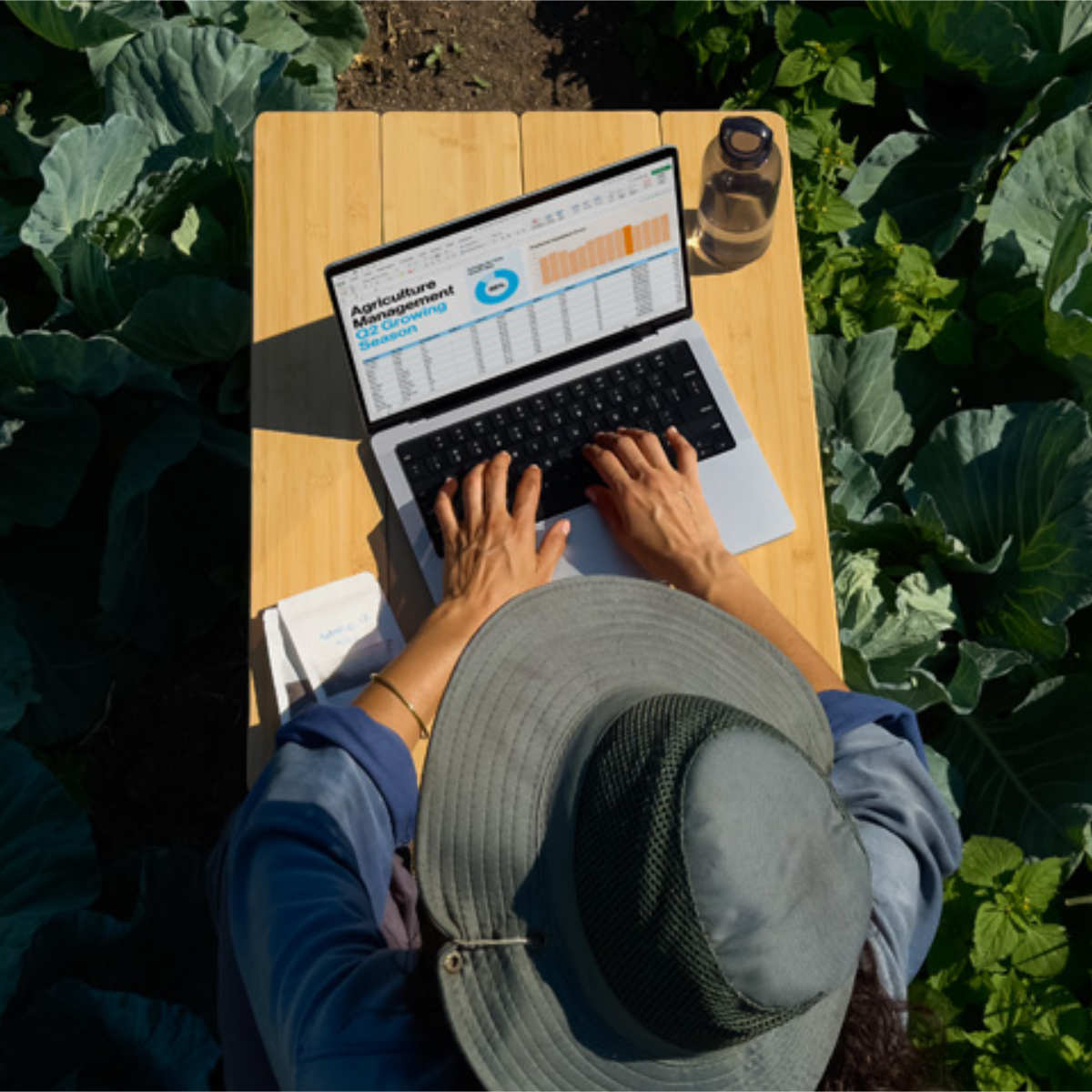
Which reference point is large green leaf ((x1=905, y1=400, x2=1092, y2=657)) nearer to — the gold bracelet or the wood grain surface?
the wood grain surface

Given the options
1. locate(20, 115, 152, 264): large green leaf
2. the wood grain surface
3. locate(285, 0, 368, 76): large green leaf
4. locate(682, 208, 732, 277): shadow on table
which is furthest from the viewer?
locate(285, 0, 368, 76): large green leaf

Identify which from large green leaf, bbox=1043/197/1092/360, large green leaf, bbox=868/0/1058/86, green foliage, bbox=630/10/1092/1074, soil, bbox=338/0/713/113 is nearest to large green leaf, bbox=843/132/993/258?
green foliage, bbox=630/10/1092/1074

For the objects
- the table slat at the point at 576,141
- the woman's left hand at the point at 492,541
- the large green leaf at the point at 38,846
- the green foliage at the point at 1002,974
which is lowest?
the green foliage at the point at 1002,974

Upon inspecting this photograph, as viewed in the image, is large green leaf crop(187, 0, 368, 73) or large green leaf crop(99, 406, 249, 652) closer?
large green leaf crop(99, 406, 249, 652)

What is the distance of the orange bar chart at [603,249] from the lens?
159 cm

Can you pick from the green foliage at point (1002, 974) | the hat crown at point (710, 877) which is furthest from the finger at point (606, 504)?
the green foliage at point (1002, 974)

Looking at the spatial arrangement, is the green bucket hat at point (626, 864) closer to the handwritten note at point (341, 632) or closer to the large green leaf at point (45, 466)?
the handwritten note at point (341, 632)

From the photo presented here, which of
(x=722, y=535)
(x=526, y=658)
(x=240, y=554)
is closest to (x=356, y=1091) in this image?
(x=526, y=658)

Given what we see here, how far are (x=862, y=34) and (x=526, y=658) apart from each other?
7.04 ft

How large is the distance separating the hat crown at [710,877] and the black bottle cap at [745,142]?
0.93 meters

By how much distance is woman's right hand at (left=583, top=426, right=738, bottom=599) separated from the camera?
1.64 metres

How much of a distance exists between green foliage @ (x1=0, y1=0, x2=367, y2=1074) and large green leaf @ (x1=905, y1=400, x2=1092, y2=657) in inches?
52.7

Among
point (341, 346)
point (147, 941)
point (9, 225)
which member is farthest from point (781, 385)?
point (9, 225)

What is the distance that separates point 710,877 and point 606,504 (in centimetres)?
76
